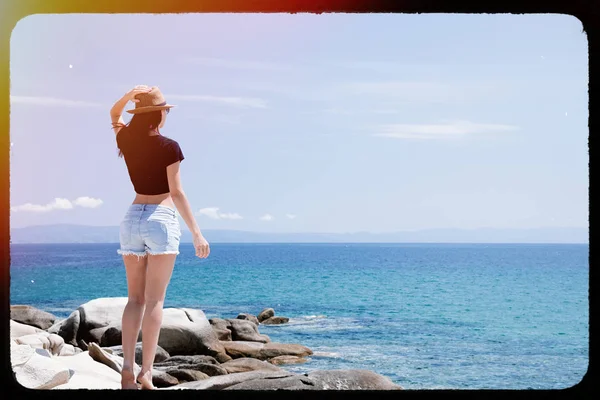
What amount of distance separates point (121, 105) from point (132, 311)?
4.64 ft

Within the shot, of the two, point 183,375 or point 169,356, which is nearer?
point 183,375

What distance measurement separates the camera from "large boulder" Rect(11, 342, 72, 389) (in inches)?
224

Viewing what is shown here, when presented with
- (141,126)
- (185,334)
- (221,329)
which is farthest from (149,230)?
(221,329)

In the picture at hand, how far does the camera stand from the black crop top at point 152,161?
4.98 m

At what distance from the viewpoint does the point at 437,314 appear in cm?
5931

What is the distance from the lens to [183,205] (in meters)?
4.88

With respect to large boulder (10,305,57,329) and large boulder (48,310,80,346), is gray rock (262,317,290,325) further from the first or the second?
large boulder (48,310,80,346)

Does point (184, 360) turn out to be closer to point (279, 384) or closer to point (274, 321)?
point (279, 384)

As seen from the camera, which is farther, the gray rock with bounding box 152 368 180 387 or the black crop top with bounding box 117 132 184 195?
the gray rock with bounding box 152 368 180 387

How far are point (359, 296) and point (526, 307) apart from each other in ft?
49.4

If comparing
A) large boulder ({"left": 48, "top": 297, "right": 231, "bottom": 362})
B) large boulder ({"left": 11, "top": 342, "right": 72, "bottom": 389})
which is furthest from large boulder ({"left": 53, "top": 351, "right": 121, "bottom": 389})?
large boulder ({"left": 48, "top": 297, "right": 231, "bottom": 362})

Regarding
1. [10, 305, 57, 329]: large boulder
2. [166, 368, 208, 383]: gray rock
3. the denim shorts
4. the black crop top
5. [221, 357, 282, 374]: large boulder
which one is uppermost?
the black crop top

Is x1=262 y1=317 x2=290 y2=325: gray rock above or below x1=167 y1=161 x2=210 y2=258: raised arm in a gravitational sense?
below
